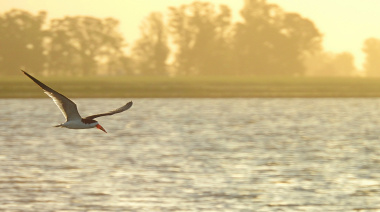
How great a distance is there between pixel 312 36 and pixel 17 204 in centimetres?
15649

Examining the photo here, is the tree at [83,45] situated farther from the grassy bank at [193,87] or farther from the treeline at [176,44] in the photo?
the grassy bank at [193,87]

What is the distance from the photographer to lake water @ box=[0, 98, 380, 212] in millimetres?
22031

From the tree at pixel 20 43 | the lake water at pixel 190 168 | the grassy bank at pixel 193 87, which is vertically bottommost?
the lake water at pixel 190 168

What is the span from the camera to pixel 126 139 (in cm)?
4353

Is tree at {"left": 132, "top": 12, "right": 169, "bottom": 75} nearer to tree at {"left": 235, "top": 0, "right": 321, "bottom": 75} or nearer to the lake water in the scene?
tree at {"left": 235, "top": 0, "right": 321, "bottom": 75}

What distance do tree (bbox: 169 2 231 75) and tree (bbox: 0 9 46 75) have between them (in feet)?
86.2

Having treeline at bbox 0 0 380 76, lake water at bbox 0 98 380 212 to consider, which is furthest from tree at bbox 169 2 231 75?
lake water at bbox 0 98 380 212

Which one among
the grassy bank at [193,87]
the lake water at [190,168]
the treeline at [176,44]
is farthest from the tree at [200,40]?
the lake water at [190,168]

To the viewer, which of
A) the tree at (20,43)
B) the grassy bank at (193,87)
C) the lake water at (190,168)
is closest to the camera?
the lake water at (190,168)

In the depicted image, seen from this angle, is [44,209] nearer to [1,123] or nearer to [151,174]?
[151,174]

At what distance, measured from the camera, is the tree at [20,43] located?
513 feet

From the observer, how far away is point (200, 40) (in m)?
168

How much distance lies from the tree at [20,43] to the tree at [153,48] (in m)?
19.9

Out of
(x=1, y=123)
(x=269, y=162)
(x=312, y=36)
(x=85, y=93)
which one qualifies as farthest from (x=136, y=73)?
(x=269, y=162)
